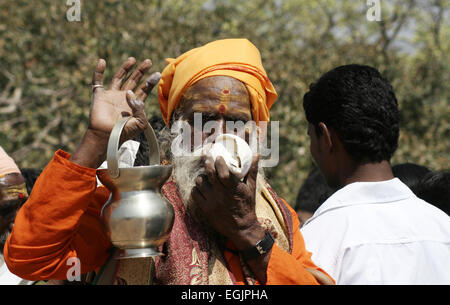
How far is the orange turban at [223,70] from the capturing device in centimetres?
291

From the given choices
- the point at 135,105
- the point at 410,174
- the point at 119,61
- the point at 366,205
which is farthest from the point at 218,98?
the point at 119,61

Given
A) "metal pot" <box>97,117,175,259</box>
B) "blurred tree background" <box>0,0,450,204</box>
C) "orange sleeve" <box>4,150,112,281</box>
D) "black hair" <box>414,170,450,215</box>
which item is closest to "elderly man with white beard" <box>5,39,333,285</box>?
"orange sleeve" <box>4,150,112,281</box>

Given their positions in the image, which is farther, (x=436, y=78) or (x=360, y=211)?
(x=436, y=78)

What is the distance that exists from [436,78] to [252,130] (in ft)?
19.4

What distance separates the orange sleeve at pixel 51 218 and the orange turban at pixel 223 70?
0.88m

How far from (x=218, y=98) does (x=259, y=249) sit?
0.80 meters

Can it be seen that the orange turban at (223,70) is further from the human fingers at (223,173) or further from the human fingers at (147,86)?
the human fingers at (223,173)

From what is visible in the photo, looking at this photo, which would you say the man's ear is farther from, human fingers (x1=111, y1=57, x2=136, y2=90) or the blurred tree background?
the blurred tree background

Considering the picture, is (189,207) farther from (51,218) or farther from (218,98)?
(51,218)

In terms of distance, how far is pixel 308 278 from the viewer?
2.43 metres

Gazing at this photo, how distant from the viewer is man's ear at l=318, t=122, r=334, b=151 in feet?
9.53

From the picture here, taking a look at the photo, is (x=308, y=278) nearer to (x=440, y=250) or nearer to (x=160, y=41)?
(x=440, y=250)

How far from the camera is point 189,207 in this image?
2.64 m
